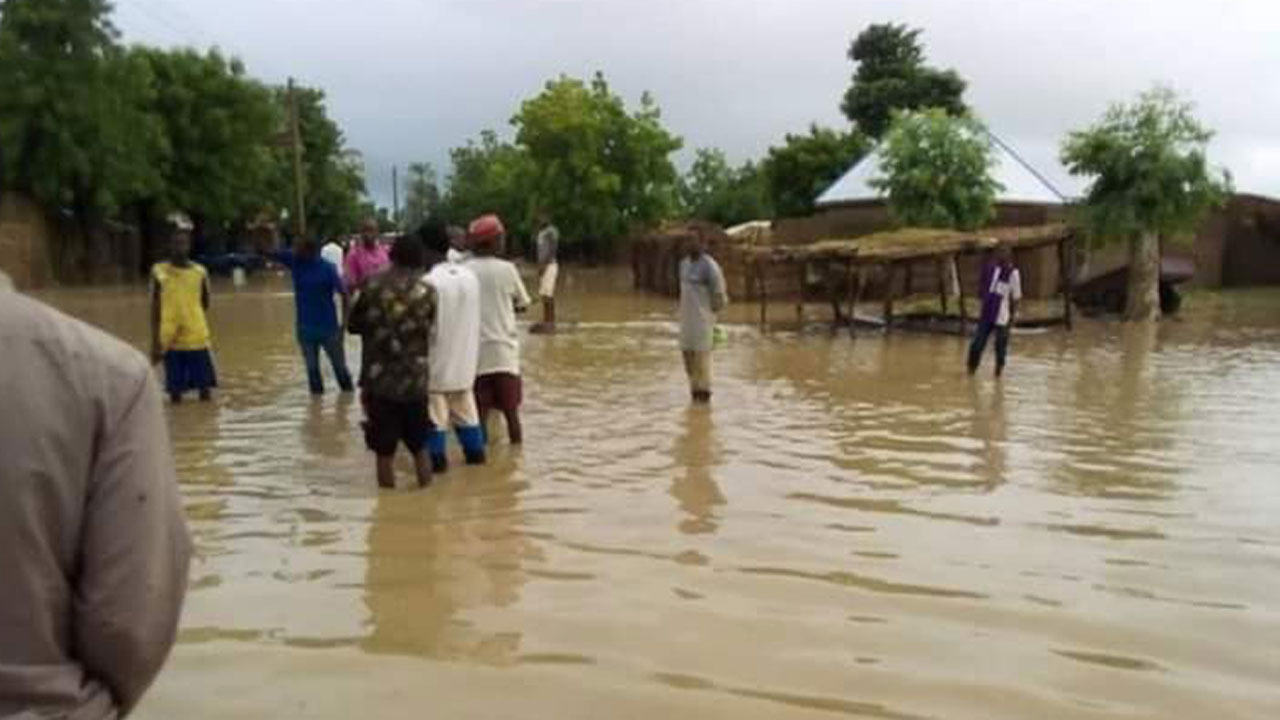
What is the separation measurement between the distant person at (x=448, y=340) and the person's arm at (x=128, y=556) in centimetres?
603

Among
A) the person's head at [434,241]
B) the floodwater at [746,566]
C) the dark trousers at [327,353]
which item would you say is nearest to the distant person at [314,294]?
the dark trousers at [327,353]

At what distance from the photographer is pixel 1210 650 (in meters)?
4.83

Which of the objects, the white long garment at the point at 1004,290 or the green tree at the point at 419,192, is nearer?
the white long garment at the point at 1004,290

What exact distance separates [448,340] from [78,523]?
6276 mm

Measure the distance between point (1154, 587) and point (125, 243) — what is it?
150 ft

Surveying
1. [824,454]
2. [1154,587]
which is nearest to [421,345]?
[824,454]

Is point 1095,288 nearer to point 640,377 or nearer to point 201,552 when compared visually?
point 640,377

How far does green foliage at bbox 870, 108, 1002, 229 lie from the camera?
3038 centimetres

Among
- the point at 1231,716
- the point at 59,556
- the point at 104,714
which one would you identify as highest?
the point at 59,556

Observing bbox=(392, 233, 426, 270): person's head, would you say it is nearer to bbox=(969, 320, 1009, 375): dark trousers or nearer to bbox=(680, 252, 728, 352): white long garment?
bbox=(680, 252, 728, 352): white long garment

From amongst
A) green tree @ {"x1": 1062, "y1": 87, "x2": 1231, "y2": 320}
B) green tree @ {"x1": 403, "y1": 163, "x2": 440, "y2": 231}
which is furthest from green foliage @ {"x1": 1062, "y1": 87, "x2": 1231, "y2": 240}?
green tree @ {"x1": 403, "y1": 163, "x2": 440, "y2": 231}

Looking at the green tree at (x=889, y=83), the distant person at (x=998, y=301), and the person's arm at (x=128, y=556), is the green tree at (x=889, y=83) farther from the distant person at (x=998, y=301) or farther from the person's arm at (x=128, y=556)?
the person's arm at (x=128, y=556)

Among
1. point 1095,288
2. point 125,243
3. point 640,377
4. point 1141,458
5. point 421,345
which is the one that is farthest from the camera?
point 125,243

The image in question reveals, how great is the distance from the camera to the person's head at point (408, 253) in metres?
7.57
